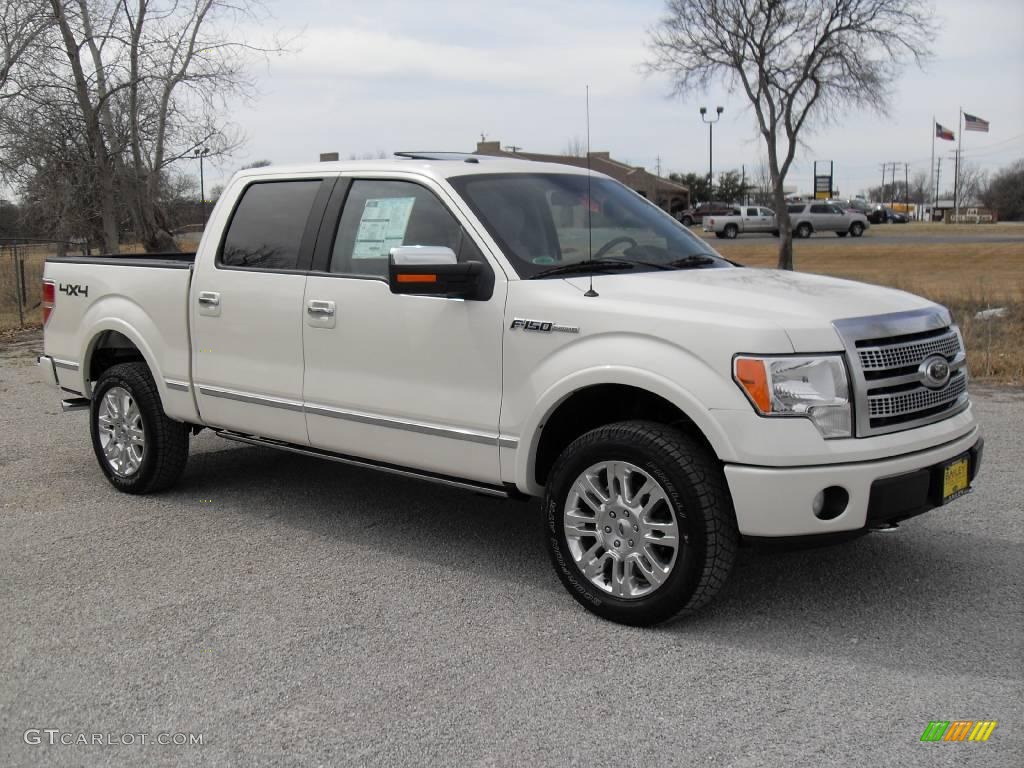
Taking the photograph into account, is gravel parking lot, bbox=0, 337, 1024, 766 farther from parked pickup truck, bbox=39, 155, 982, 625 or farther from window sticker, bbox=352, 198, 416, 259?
window sticker, bbox=352, 198, 416, 259

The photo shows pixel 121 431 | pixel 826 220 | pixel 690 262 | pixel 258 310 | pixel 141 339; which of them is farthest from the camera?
pixel 826 220

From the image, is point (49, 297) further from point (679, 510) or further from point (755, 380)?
point (755, 380)

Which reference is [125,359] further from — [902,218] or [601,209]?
[902,218]

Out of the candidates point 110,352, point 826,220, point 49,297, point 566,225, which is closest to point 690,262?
point 566,225

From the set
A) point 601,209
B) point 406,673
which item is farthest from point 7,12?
point 406,673

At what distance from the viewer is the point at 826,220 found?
49000 mm

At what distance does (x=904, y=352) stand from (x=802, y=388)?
1.77ft

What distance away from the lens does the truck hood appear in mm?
4066

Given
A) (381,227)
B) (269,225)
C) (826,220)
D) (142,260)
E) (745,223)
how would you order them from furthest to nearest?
(745,223)
(826,220)
(142,260)
(269,225)
(381,227)

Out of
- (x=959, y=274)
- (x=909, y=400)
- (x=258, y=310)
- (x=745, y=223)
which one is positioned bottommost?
(x=909, y=400)

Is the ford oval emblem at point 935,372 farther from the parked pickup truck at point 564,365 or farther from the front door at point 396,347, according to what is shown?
the front door at point 396,347

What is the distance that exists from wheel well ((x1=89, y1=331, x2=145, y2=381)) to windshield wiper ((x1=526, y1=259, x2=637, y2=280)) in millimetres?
3142

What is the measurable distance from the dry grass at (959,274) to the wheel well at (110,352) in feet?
26.4

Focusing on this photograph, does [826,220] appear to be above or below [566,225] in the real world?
above
